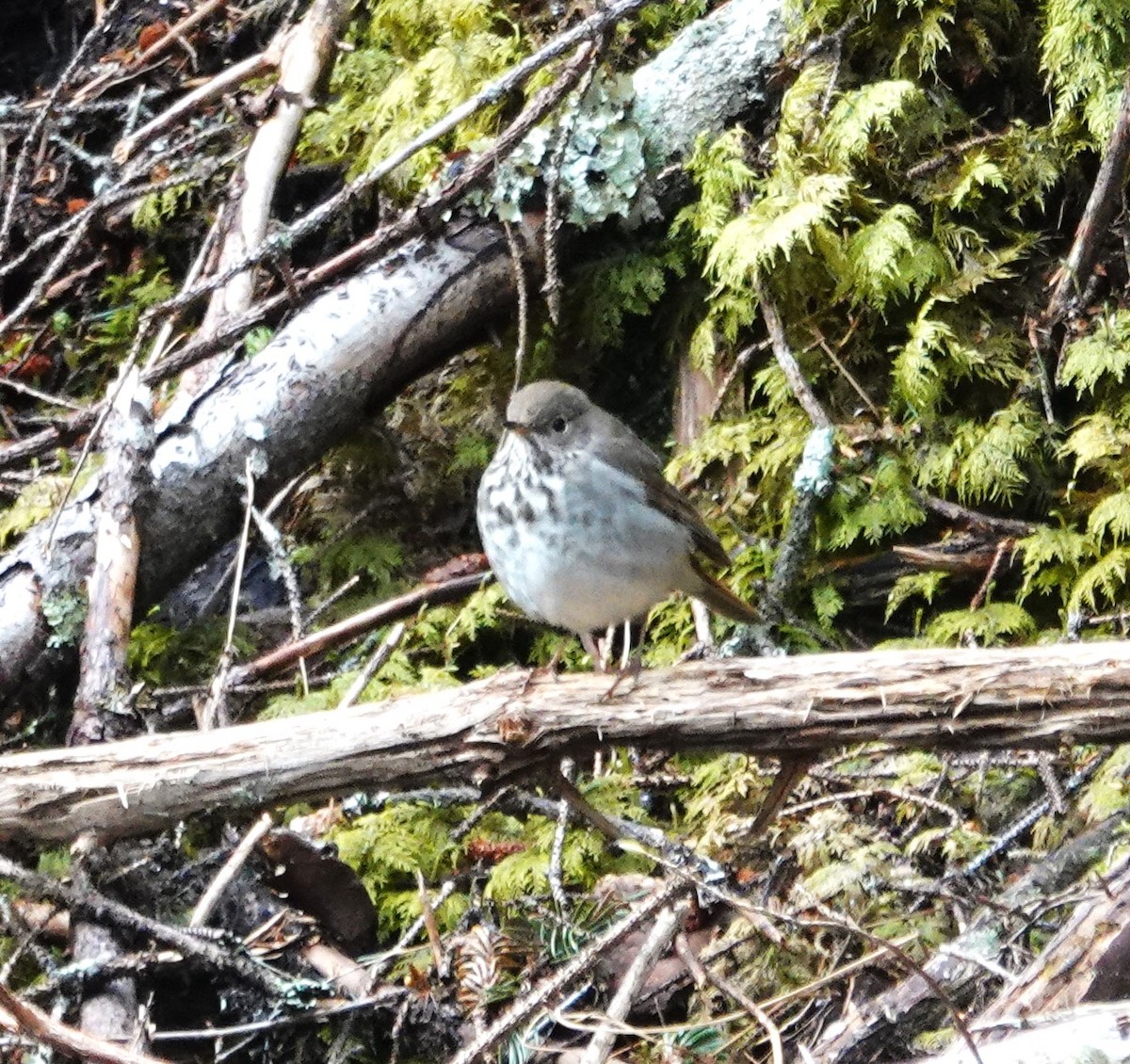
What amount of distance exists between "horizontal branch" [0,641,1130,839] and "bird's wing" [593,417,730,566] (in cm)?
76

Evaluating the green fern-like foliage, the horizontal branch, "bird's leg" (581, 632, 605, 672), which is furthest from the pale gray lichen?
the horizontal branch

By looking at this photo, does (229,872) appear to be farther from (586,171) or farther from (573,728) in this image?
(586,171)

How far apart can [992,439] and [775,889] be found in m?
1.41

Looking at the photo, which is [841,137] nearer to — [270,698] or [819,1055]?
[270,698]

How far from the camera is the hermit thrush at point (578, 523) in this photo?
313cm

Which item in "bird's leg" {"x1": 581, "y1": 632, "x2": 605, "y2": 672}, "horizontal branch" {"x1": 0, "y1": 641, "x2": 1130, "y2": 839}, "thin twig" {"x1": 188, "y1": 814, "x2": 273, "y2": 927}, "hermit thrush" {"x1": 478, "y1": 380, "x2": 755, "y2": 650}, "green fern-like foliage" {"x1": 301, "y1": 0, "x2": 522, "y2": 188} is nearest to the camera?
"horizontal branch" {"x1": 0, "y1": 641, "x2": 1130, "y2": 839}

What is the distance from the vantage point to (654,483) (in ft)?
11.2

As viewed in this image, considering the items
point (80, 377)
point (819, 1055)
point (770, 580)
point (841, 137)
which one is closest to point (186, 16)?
point (80, 377)

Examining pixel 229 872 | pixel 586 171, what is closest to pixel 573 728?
pixel 229 872

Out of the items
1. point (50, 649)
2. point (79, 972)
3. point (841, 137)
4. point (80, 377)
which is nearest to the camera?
point (79, 972)

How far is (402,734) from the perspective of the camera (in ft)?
8.45

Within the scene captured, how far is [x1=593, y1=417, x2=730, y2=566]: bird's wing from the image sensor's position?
3.36m

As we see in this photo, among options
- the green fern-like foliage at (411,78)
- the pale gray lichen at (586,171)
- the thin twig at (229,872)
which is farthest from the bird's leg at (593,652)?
the green fern-like foliage at (411,78)

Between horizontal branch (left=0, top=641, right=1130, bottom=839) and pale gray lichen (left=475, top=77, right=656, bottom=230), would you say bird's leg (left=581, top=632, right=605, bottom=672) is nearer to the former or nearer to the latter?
horizontal branch (left=0, top=641, right=1130, bottom=839)
